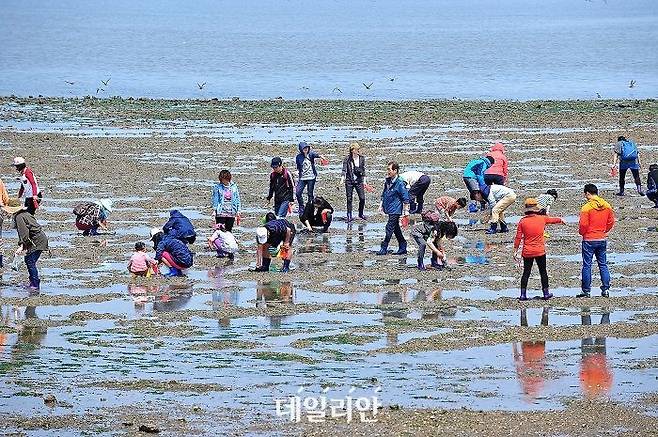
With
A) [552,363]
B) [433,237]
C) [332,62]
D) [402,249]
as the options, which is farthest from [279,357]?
[332,62]

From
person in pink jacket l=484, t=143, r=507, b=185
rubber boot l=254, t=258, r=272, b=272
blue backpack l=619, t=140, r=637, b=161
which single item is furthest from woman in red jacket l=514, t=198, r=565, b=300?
blue backpack l=619, t=140, r=637, b=161

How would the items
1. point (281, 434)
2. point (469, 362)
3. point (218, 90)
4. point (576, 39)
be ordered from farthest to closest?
point (576, 39) → point (218, 90) → point (469, 362) → point (281, 434)

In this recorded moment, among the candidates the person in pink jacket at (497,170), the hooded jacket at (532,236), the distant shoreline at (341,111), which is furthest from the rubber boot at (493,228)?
the distant shoreline at (341,111)

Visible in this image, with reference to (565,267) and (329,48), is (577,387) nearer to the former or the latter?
(565,267)

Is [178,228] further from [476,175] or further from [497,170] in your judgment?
[476,175]

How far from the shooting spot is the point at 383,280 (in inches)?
809

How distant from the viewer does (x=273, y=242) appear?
70.6 ft

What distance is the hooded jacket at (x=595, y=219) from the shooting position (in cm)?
1875

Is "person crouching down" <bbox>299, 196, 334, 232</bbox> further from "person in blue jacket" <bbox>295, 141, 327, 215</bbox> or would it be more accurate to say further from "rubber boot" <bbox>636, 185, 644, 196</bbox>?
"rubber boot" <bbox>636, 185, 644, 196</bbox>

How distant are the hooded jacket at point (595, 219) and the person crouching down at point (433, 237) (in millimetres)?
3005

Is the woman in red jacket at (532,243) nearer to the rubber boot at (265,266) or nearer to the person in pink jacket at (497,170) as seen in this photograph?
the rubber boot at (265,266)

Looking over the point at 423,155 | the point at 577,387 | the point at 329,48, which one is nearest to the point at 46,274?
the point at 577,387

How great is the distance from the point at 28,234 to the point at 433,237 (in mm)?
6339

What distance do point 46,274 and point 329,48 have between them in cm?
11926
